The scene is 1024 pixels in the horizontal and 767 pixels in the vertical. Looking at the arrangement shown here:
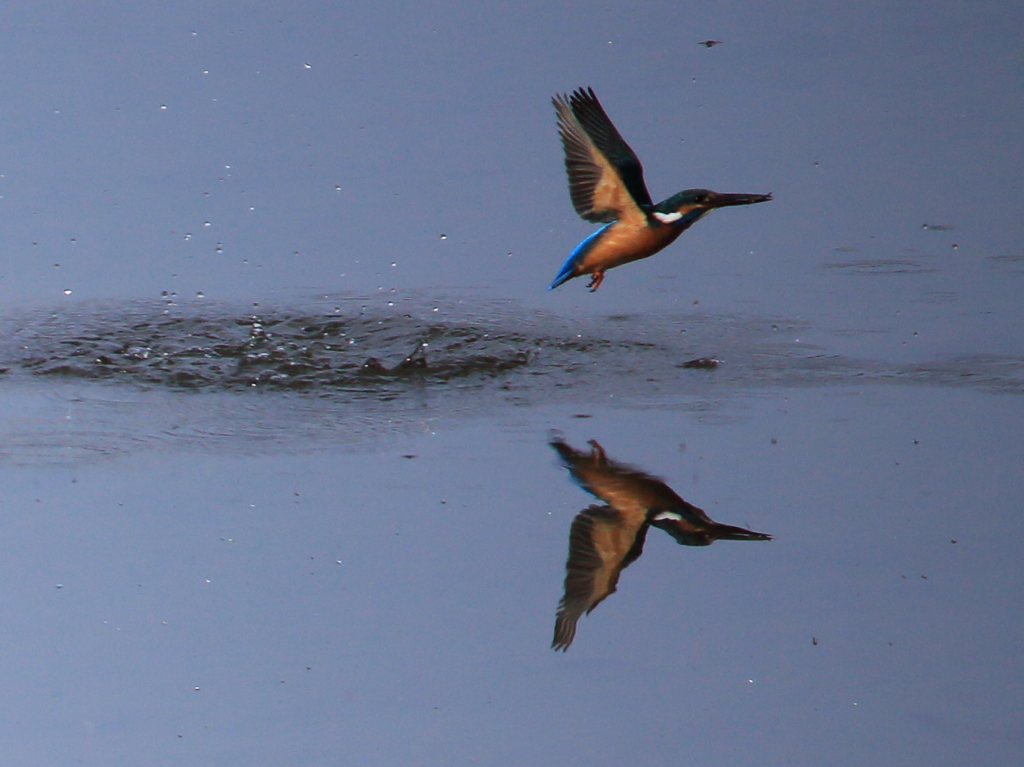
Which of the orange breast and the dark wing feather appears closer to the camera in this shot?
the dark wing feather

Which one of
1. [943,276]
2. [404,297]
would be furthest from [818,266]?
[404,297]

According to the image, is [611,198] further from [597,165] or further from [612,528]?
[612,528]

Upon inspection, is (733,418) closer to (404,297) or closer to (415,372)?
(415,372)

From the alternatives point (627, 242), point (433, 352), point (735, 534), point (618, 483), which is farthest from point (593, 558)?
point (433, 352)

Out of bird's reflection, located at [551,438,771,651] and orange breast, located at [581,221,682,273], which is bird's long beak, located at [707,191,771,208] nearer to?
orange breast, located at [581,221,682,273]

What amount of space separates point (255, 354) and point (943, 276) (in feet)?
8.68

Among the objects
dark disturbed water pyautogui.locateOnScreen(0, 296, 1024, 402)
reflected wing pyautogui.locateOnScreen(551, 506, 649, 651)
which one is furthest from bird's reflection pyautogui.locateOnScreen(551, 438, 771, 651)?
dark disturbed water pyautogui.locateOnScreen(0, 296, 1024, 402)

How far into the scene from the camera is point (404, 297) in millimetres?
6594

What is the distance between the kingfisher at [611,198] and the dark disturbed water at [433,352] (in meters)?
0.39

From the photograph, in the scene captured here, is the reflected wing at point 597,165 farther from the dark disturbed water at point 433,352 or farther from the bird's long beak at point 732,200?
the dark disturbed water at point 433,352

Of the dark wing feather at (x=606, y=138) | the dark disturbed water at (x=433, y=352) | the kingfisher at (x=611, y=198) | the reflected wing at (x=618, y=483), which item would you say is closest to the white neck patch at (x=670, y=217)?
the kingfisher at (x=611, y=198)

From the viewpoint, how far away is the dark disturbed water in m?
5.51

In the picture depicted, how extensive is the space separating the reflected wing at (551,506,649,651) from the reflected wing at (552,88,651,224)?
1.58m

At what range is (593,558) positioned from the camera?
392 cm
